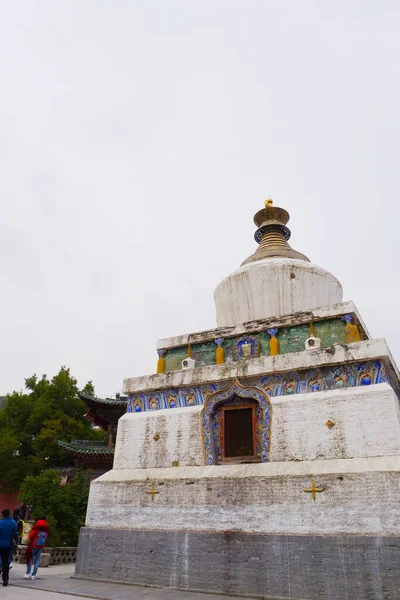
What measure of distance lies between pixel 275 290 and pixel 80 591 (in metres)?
6.69

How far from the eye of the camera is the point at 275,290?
1050 centimetres

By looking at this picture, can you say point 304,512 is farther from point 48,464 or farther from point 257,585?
point 48,464

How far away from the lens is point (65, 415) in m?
23.9

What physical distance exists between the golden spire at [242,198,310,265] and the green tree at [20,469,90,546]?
7726 millimetres

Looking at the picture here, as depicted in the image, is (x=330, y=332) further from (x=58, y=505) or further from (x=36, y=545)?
(x=58, y=505)

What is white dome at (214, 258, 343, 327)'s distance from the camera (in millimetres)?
10391

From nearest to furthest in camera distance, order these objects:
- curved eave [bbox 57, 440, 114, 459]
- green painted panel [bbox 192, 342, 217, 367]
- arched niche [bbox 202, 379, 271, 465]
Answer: arched niche [bbox 202, 379, 271, 465] < green painted panel [bbox 192, 342, 217, 367] < curved eave [bbox 57, 440, 114, 459]

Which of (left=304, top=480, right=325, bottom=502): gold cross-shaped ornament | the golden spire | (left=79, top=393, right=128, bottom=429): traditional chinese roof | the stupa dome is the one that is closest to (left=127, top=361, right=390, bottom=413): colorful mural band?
(left=304, top=480, right=325, bottom=502): gold cross-shaped ornament

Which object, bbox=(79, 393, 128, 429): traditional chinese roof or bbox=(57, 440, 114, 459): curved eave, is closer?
bbox=(57, 440, 114, 459): curved eave

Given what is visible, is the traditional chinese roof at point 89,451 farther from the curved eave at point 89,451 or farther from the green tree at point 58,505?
the green tree at point 58,505

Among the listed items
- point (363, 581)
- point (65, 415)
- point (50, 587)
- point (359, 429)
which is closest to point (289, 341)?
point (359, 429)

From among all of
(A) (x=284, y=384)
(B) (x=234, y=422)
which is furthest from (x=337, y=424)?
(B) (x=234, y=422)

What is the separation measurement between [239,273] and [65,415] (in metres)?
16.4

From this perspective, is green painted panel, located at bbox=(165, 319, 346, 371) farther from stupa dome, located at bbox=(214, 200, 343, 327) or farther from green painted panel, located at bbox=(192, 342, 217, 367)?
stupa dome, located at bbox=(214, 200, 343, 327)
